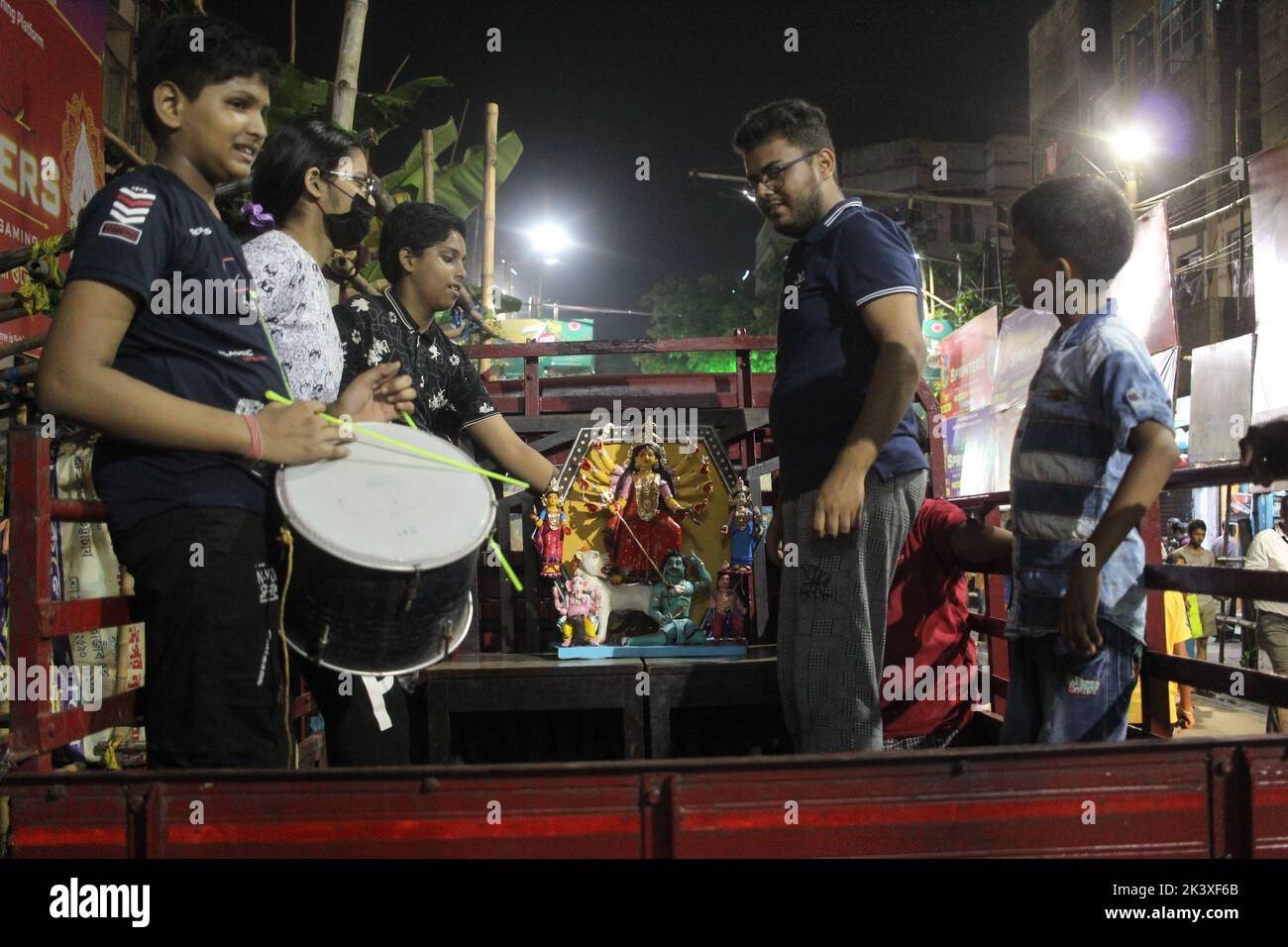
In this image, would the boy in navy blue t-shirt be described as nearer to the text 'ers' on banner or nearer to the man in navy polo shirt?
the man in navy polo shirt

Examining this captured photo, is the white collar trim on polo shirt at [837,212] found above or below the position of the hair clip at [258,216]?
below

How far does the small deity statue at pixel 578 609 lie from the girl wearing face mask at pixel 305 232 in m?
2.57

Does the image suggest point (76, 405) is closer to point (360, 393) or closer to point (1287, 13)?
point (360, 393)

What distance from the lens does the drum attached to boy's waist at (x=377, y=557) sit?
199 centimetres

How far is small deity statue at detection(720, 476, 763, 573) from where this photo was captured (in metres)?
5.12

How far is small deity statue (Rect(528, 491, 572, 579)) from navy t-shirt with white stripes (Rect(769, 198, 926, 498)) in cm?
264

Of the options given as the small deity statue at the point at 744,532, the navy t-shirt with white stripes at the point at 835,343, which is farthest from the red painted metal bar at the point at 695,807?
the small deity statue at the point at 744,532

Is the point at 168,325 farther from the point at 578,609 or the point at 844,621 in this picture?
the point at 578,609

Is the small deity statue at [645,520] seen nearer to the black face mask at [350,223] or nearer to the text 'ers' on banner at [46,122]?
the black face mask at [350,223]

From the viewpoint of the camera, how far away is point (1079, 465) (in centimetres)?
234

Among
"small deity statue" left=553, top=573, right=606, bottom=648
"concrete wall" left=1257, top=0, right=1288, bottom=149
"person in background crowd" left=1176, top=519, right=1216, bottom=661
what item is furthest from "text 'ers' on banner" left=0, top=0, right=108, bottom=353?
"concrete wall" left=1257, top=0, right=1288, bottom=149

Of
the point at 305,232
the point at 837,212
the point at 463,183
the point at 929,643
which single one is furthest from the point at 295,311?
the point at 463,183

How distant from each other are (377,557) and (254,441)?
34 cm
